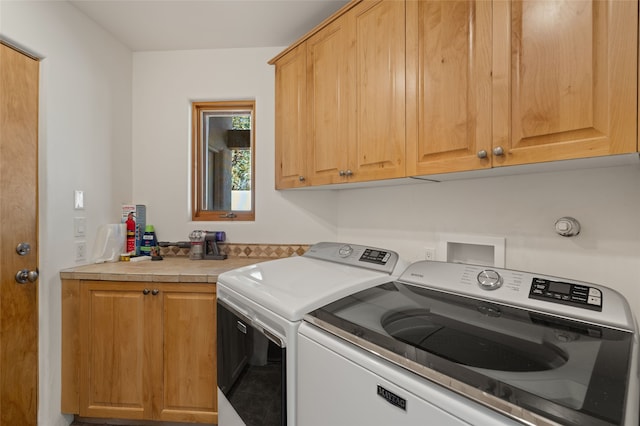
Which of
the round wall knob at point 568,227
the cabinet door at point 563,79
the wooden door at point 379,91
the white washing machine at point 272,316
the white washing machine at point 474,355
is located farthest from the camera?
the wooden door at point 379,91

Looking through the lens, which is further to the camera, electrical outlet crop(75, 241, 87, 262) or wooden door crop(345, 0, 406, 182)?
electrical outlet crop(75, 241, 87, 262)

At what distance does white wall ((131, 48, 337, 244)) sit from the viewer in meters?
2.17

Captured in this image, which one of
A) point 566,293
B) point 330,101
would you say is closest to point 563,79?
point 566,293

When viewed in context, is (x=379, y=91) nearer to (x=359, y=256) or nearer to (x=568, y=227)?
(x=359, y=256)

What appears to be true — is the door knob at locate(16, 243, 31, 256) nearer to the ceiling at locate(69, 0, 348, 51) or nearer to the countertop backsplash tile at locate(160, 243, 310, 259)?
the countertop backsplash tile at locate(160, 243, 310, 259)

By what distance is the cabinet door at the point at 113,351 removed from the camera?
1632 millimetres

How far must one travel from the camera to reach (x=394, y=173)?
4.34 ft

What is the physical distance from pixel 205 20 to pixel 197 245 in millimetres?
1506

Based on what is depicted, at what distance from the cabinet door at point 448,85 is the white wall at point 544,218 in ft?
1.17

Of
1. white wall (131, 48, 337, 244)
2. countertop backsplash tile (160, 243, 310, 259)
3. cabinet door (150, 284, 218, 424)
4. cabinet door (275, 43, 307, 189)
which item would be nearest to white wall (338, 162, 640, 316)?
cabinet door (275, 43, 307, 189)

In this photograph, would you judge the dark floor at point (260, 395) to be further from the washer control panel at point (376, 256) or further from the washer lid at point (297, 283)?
the washer control panel at point (376, 256)

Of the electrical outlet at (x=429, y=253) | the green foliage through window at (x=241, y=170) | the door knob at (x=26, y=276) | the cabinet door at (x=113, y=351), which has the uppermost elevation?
the green foliage through window at (x=241, y=170)

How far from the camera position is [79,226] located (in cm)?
176

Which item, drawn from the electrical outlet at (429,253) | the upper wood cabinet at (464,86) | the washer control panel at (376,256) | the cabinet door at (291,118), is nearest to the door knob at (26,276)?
the cabinet door at (291,118)
